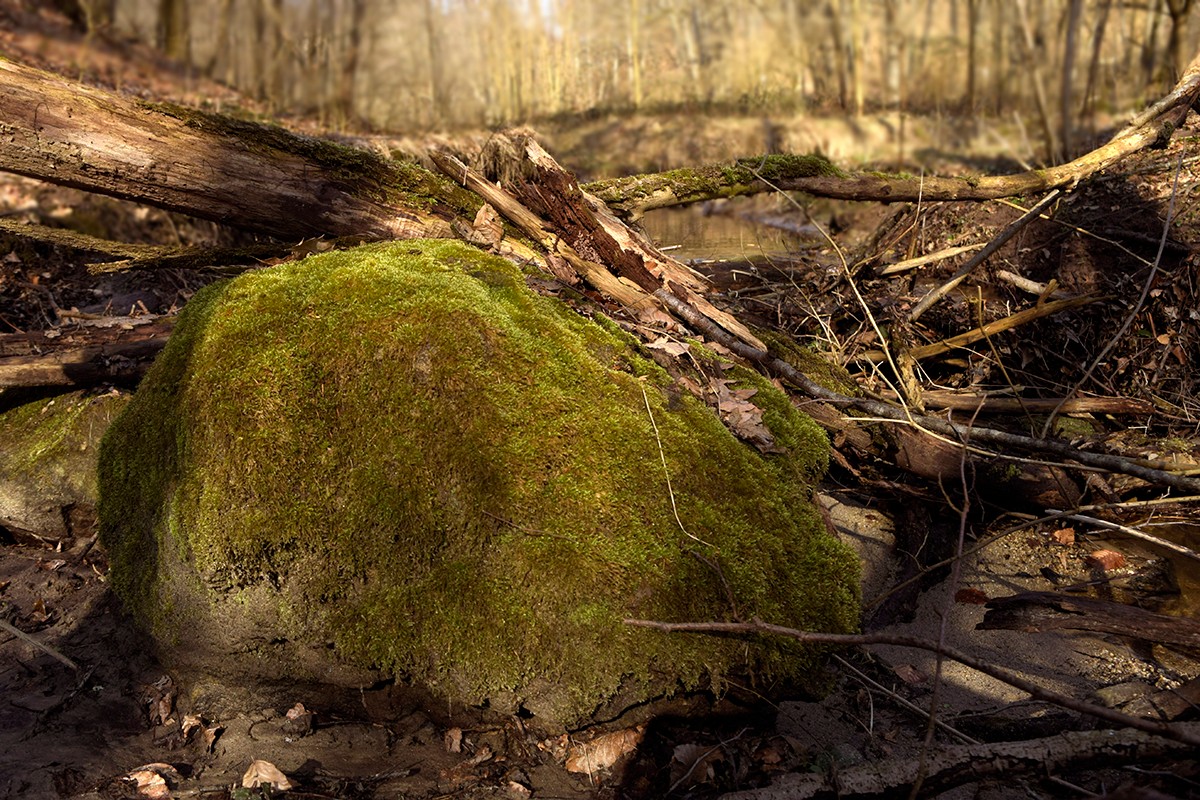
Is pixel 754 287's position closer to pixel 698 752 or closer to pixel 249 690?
pixel 698 752

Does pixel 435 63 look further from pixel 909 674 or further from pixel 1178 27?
pixel 909 674

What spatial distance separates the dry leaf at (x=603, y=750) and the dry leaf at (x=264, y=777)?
860mm

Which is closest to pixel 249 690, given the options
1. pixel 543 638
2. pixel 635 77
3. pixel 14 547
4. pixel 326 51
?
pixel 543 638

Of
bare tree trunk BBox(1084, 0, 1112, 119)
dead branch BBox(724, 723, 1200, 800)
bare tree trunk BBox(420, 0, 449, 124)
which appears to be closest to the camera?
dead branch BBox(724, 723, 1200, 800)

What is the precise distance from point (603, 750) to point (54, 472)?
3258mm

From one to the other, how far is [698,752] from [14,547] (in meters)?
3.65

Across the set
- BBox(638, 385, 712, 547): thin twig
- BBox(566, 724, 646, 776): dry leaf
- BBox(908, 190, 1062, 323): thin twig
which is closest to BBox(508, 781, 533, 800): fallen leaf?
BBox(566, 724, 646, 776): dry leaf

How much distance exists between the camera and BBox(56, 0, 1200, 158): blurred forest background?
2183 centimetres

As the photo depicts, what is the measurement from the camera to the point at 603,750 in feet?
7.72

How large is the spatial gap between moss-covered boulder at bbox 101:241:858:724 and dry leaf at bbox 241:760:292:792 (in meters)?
0.37

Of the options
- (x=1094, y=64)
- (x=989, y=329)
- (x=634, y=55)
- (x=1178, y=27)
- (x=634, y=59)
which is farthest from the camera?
(x=634, y=55)

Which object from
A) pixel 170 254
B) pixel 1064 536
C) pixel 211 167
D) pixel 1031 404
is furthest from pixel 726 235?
pixel 211 167

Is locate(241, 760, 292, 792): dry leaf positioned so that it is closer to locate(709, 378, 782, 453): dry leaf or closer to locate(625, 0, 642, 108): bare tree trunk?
locate(709, 378, 782, 453): dry leaf

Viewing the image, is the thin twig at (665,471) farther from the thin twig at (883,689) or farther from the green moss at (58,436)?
the green moss at (58,436)
